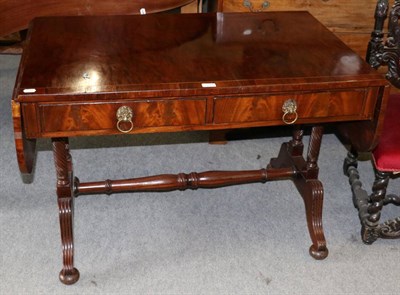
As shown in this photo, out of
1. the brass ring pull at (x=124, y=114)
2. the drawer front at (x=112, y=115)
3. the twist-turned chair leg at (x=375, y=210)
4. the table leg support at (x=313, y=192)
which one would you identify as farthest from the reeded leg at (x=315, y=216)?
the brass ring pull at (x=124, y=114)

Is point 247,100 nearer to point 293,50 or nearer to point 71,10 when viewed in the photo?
point 293,50

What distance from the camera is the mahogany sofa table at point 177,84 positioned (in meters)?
1.85

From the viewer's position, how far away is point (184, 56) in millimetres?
2074

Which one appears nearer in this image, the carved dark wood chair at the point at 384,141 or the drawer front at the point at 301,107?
the drawer front at the point at 301,107

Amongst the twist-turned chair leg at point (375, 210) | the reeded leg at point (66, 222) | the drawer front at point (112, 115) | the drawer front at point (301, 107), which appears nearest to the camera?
the drawer front at point (112, 115)

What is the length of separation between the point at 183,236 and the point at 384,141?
2.99 feet

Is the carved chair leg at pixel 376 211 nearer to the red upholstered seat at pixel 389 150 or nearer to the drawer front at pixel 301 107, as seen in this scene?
the red upholstered seat at pixel 389 150

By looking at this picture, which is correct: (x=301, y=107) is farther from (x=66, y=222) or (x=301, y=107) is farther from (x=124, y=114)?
(x=66, y=222)

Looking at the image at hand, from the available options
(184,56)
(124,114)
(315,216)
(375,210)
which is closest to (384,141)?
(375,210)

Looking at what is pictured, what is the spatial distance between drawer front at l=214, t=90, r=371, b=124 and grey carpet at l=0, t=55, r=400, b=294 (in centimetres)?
68

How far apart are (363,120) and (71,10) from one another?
1403 millimetres

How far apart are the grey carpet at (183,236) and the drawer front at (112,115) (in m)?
0.68

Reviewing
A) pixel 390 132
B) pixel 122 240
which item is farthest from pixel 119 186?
pixel 390 132

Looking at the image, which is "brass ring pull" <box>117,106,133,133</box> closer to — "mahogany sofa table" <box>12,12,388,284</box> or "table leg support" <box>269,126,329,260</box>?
"mahogany sofa table" <box>12,12,388,284</box>
